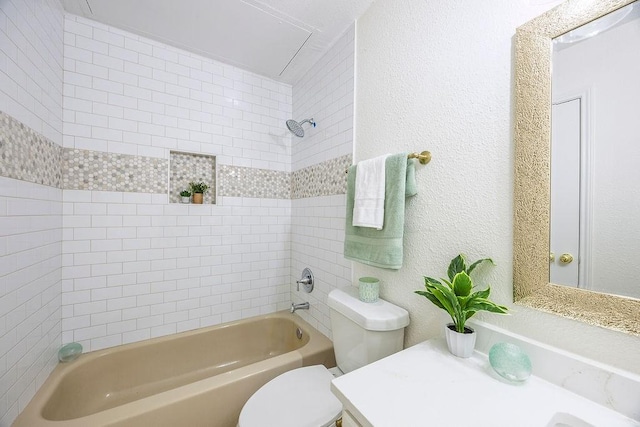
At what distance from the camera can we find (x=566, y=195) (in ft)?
2.32

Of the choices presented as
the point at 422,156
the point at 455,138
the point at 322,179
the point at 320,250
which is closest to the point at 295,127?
the point at 322,179

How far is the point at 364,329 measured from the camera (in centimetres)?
106

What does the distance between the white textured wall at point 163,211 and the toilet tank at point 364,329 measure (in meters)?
1.05

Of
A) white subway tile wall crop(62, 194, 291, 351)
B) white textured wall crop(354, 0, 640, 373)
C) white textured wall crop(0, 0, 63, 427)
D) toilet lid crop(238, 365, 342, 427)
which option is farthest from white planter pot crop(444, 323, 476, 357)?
white textured wall crop(0, 0, 63, 427)

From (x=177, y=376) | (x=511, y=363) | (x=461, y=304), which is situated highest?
(x=461, y=304)

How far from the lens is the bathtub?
1109 millimetres

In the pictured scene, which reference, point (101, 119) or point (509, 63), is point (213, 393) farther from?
point (509, 63)

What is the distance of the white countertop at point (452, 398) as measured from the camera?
1.83 feet

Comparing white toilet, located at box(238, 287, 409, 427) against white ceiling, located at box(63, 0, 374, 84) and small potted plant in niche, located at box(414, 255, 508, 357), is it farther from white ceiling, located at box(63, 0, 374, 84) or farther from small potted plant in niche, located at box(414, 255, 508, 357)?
white ceiling, located at box(63, 0, 374, 84)

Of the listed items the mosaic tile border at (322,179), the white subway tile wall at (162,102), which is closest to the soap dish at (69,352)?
the white subway tile wall at (162,102)

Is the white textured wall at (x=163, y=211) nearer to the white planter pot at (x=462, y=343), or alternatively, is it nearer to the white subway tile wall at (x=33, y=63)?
the white subway tile wall at (x=33, y=63)

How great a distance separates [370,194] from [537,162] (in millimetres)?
602

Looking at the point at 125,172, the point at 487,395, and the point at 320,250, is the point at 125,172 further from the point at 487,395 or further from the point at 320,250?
the point at 487,395

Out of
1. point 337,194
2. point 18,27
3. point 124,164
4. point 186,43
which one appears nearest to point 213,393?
point 337,194
